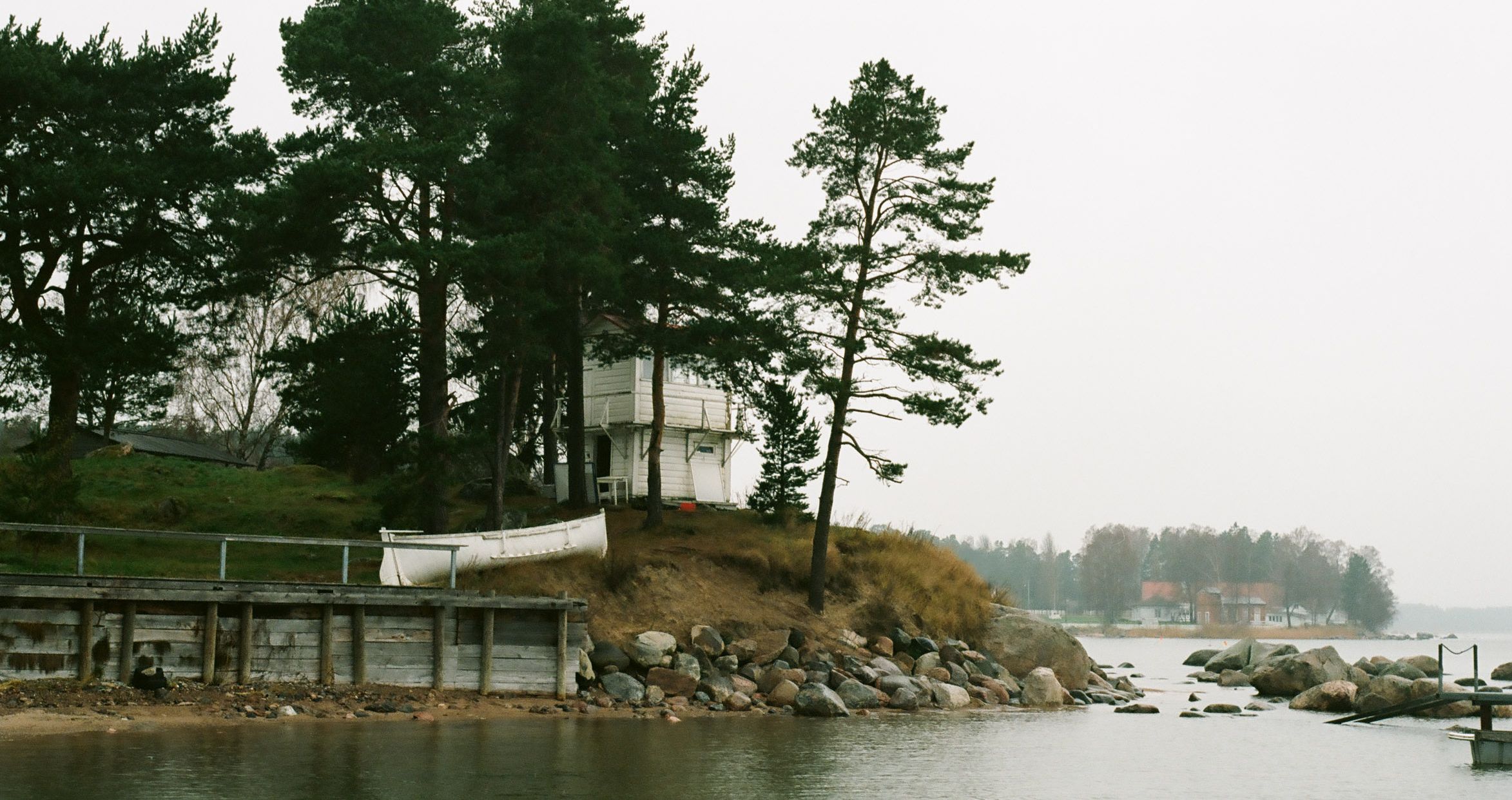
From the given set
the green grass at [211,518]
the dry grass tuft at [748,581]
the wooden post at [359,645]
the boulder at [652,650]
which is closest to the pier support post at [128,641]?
the wooden post at [359,645]

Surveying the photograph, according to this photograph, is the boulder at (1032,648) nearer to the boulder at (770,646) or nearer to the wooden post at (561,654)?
the boulder at (770,646)

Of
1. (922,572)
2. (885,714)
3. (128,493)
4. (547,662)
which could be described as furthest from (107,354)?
(922,572)

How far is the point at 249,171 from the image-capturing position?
34.4 metres

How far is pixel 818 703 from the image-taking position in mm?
33062

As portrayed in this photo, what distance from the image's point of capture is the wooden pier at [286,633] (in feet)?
80.4

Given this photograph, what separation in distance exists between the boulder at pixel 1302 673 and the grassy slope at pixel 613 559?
39.2 ft

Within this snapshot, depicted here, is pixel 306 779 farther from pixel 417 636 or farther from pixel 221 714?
pixel 417 636

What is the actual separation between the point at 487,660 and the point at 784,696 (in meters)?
7.90

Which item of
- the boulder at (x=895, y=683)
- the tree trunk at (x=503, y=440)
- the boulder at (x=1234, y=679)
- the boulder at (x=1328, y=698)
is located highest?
the tree trunk at (x=503, y=440)

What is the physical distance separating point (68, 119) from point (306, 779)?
21.9m

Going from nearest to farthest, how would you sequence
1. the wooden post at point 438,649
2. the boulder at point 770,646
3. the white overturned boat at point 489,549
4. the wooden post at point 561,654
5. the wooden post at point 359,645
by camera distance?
the wooden post at point 359,645 < the wooden post at point 438,649 < the white overturned boat at point 489,549 < the wooden post at point 561,654 < the boulder at point 770,646

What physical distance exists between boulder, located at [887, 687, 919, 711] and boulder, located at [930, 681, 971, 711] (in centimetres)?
105

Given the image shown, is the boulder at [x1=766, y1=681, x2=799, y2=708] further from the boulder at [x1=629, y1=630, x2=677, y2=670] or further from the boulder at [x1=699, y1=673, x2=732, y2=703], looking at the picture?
the boulder at [x1=629, y1=630, x2=677, y2=670]

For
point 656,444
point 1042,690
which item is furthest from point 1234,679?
point 656,444
